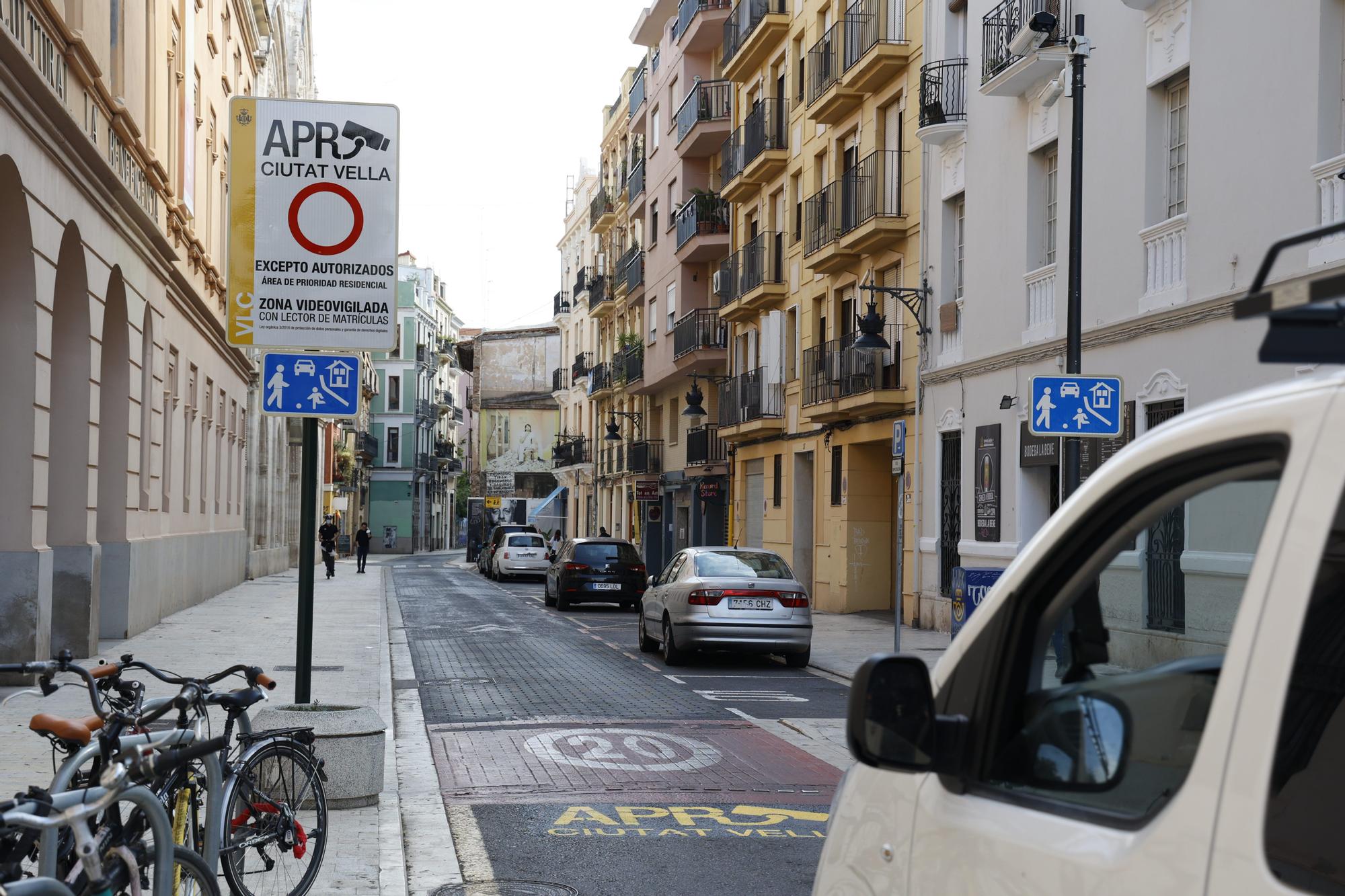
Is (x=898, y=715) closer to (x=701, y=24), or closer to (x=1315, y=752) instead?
(x=1315, y=752)

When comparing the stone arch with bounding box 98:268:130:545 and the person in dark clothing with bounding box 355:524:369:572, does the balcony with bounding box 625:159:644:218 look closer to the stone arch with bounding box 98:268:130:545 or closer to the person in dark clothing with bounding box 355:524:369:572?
the person in dark clothing with bounding box 355:524:369:572

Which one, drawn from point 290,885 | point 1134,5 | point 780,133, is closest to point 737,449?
point 780,133

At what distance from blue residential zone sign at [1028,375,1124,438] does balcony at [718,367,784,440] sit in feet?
72.6

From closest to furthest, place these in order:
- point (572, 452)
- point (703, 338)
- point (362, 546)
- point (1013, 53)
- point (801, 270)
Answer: point (1013, 53)
point (801, 270)
point (703, 338)
point (362, 546)
point (572, 452)

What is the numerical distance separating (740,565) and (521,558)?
29.1 meters

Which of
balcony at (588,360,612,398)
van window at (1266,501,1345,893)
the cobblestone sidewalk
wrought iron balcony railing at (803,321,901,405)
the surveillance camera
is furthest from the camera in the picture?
balcony at (588,360,612,398)

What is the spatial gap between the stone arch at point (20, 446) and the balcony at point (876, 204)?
15.8 meters

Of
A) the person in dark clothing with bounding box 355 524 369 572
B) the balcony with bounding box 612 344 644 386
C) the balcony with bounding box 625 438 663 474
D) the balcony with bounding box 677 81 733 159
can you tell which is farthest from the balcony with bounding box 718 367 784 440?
the person in dark clothing with bounding box 355 524 369 572

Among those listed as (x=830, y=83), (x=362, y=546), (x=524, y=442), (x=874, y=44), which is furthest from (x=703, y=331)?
(x=524, y=442)

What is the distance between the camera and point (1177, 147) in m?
17.3

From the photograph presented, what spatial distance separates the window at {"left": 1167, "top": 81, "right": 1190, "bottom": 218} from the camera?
56.1 ft

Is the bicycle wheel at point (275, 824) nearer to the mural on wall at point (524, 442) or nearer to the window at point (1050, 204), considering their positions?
the window at point (1050, 204)

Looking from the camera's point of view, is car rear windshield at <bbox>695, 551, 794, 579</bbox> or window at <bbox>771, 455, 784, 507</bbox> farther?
window at <bbox>771, 455, 784, 507</bbox>

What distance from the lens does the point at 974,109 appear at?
23.6 meters
